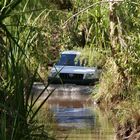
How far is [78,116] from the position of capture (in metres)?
15.6

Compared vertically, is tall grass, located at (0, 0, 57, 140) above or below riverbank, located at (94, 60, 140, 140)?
above

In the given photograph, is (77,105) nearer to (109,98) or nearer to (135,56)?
(109,98)

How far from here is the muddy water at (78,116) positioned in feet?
41.8

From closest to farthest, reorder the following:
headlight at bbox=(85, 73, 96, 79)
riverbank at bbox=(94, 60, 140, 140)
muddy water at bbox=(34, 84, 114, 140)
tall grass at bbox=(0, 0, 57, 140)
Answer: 1. tall grass at bbox=(0, 0, 57, 140)
2. riverbank at bbox=(94, 60, 140, 140)
3. muddy water at bbox=(34, 84, 114, 140)
4. headlight at bbox=(85, 73, 96, 79)

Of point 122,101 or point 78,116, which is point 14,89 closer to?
point 122,101

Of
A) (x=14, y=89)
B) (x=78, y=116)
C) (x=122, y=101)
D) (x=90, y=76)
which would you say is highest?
(x=14, y=89)

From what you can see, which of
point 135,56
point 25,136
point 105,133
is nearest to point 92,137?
point 105,133

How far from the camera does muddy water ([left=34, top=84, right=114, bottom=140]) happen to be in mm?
12730

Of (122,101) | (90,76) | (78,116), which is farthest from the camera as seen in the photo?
(90,76)

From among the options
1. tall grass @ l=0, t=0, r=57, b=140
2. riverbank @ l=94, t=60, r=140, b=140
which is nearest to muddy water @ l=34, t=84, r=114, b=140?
riverbank @ l=94, t=60, r=140, b=140

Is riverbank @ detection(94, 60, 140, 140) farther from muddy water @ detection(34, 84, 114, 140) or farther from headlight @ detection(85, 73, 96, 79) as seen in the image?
headlight @ detection(85, 73, 96, 79)

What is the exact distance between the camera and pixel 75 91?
20.8 meters

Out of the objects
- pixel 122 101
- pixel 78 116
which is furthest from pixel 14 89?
pixel 78 116

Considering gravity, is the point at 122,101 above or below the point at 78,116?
above
